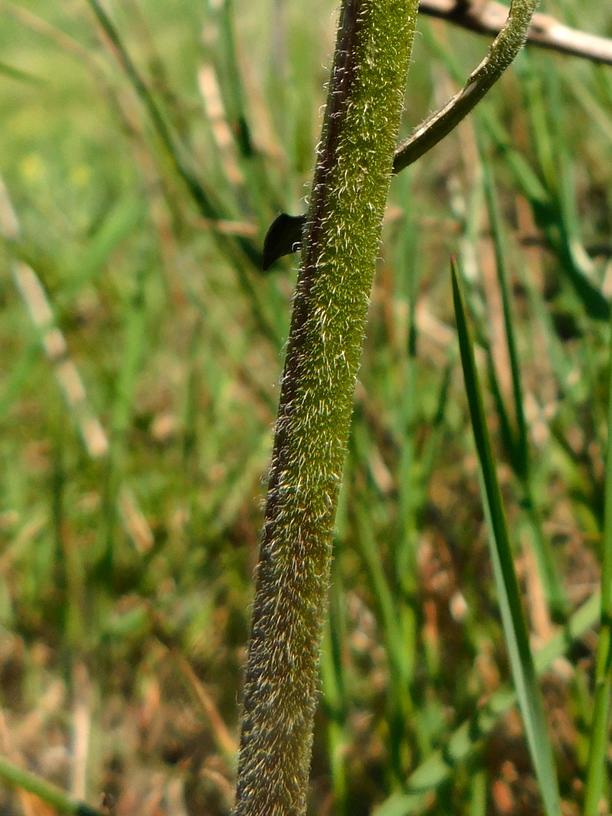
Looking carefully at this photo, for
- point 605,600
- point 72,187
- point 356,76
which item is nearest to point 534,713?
point 605,600

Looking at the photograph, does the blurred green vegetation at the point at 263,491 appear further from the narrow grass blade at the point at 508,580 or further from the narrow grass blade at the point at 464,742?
the narrow grass blade at the point at 508,580

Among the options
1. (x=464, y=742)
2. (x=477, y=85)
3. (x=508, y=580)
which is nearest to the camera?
(x=477, y=85)

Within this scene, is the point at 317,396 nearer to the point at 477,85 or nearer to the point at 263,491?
the point at 477,85

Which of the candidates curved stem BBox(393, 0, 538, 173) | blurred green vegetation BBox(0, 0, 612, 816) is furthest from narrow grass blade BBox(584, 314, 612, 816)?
curved stem BBox(393, 0, 538, 173)

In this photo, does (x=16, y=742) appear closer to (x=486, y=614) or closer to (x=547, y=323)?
(x=486, y=614)

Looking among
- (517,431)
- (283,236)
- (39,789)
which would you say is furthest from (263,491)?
(283,236)

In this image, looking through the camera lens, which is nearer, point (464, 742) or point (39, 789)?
point (39, 789)
